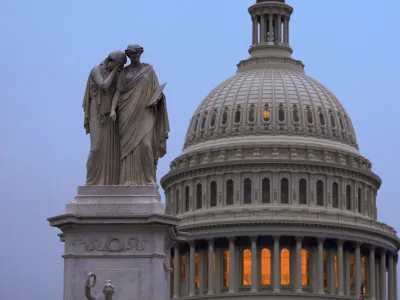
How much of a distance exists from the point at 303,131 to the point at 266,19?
1839 centimetres

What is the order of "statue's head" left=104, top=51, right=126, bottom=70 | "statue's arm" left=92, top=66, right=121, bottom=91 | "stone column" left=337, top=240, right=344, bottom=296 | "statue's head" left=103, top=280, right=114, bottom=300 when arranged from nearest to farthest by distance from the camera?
"statue's head" left=103, top=280, right=114, bottom=300 < "statue's arm" left=92, top=66, right=121, bottom=91 < "statue's head" left=104, top=51, right=126, bottom=70 < "stone column" left=337, top=240, right=344, bottom=296

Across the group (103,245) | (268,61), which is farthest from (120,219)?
(268,61)

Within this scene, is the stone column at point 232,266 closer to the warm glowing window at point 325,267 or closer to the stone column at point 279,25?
the warm glowing window at point 325,267

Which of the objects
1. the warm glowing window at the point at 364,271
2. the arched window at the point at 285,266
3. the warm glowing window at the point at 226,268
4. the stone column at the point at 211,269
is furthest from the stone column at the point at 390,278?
the stone column at the point at 211,269

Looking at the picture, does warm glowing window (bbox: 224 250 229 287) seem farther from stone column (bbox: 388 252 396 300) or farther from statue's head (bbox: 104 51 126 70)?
statue's head (bbox: 104 51 126 70)

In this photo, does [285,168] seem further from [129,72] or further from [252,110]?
[129,72]

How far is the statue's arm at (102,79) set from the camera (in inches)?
968

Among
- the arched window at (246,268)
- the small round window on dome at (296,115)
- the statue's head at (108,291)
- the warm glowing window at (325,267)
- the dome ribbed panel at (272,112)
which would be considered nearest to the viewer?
the statue's head at (108,291)

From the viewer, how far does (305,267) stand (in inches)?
6358

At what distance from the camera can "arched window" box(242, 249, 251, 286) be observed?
160500 millimetres

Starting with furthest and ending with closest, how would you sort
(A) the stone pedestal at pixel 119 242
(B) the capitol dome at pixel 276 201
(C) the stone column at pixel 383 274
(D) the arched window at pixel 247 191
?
(C) the stone column at pixel 383 274 < (D) the arched window at pixel 247 191 < (B) the capitol dome at pixel 276 201 < (A) the stone pedestal at pixel 119 242

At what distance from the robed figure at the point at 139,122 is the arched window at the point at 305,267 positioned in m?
136

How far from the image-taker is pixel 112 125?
2466 cm

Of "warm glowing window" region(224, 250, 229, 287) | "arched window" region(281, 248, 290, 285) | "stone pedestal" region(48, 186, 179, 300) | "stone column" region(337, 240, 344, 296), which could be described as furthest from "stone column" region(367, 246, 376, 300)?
"stone pedestal" region(48, 186, 179, 300)
